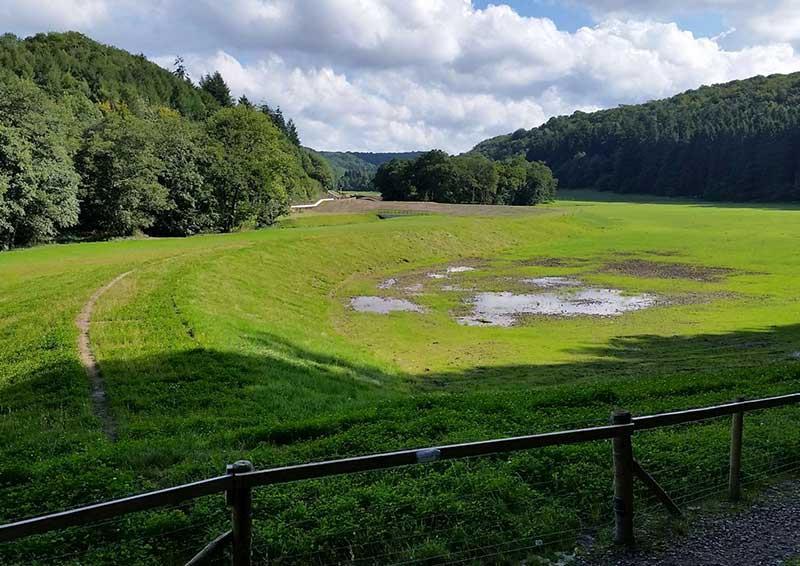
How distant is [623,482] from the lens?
690cm

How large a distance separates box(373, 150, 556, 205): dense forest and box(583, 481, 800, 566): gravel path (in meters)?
146

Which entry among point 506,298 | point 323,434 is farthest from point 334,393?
point 506,298

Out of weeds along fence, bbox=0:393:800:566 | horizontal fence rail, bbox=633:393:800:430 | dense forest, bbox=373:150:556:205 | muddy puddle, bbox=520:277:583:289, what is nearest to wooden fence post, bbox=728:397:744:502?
weeds along fence, bbox=0:393:800:566

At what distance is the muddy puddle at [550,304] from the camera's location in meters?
37.6

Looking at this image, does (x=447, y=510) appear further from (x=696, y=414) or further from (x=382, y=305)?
(x=382, y=305)

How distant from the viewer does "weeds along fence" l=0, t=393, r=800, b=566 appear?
507 cm

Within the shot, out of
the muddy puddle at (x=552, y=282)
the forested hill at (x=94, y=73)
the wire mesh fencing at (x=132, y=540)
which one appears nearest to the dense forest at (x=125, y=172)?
the forested hill at (x=94, y=73)

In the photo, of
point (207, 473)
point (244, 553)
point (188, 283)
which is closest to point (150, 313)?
point (188, 283)

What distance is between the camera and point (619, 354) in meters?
27.8

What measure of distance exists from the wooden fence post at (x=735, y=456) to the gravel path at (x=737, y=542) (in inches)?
11.6

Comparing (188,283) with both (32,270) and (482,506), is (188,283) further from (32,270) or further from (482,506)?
(482,506)

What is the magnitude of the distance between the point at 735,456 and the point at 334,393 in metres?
12.8

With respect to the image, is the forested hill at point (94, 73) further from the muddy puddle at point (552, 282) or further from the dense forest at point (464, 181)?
the muddy puddle at point (552, 282)

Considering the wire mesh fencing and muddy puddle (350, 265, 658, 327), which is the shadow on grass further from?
muddy puddle (350, 265, 658, 327)
